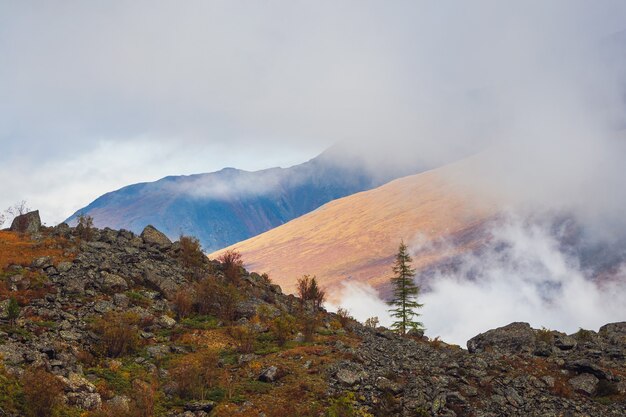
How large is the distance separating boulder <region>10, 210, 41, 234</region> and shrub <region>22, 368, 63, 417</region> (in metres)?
23.4

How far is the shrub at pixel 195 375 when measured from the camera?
14.2 m

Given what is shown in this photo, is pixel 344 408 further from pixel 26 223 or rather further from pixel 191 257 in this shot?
pixel 26 223

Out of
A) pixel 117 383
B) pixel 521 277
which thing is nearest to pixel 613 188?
pixel 521 277

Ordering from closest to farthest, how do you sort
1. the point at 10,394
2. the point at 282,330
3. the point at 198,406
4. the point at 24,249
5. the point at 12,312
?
the point at 10,394 < the point at 198,406 < the point at 12,312 < the point at 282,330 < the point at 24,249

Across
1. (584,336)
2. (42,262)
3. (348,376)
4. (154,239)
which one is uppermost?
(154,239)

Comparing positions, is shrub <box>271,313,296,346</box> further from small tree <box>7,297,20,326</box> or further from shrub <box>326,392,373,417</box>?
small tree <box>7,297,20,326</box>

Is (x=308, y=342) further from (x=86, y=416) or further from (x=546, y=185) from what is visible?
(x=546, y=185)

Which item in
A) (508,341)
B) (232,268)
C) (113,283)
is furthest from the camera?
(232,268)

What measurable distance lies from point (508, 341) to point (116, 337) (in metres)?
19.2

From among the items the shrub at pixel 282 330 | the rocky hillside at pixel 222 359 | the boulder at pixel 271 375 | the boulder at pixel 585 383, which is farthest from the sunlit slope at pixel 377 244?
the boulder at pixel 271 375

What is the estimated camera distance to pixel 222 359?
18.4 metres

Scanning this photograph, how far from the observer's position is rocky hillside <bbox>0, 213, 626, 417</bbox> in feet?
44.7

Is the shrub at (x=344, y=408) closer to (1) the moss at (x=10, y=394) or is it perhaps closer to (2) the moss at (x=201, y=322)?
(1) the moss at (x=10, y=394)

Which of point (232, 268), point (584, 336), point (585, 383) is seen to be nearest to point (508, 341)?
point (585, 383)
